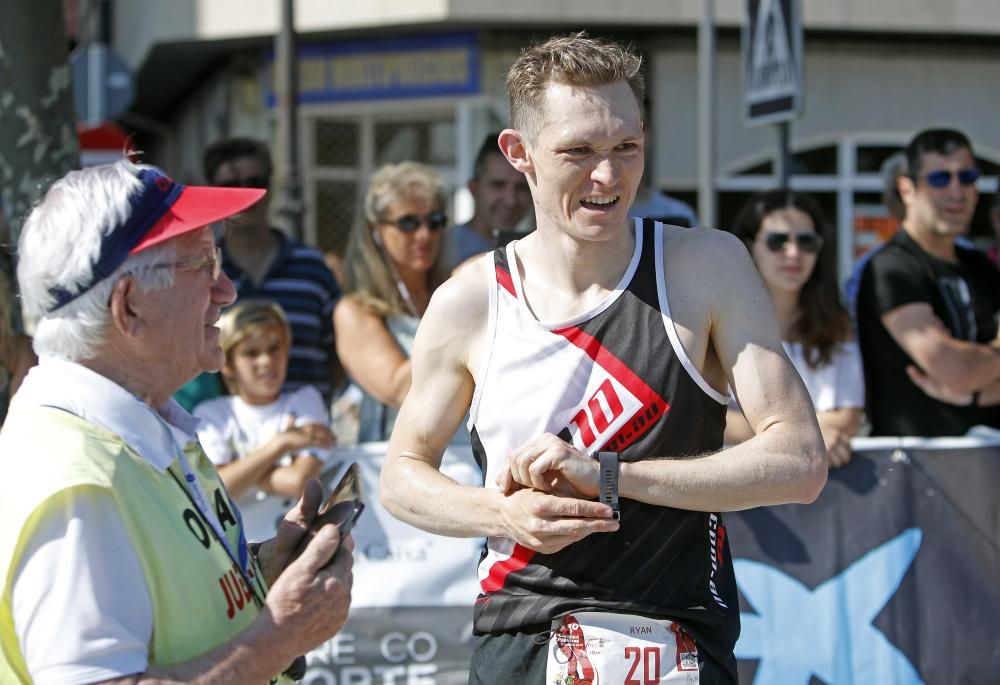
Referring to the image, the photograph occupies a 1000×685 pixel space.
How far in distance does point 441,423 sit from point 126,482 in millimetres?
987

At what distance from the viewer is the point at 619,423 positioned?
2719 mm

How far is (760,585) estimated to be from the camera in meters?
4.74

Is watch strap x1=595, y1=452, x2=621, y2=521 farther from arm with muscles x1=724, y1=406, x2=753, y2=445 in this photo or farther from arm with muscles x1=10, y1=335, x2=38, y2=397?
arm with muscles x1=10, y1=335, x2=38, y2=397

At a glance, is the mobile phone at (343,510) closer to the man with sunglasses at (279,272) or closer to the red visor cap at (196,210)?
the red visor cap at (196,210)

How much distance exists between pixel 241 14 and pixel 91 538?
14264mm

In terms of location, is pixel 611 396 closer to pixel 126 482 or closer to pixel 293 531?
pixel 293 531

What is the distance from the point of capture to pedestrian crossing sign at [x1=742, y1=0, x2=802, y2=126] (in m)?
5.96

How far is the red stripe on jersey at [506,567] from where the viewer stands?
2.85 metres

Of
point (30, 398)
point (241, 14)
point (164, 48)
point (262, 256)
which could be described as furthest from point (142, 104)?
point (30, 398)

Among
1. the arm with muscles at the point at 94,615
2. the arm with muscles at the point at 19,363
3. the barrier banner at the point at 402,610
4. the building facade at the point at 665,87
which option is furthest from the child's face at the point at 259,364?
the building facade at the point at 665,87

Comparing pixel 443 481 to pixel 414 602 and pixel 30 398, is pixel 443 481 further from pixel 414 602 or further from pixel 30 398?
pixel 414 602

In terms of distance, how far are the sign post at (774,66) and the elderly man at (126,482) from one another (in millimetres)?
4134

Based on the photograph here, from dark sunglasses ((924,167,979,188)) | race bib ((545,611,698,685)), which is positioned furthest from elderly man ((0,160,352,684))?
dark sunglasses ((924,167,979,188))

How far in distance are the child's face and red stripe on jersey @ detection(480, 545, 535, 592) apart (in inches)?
89.1
